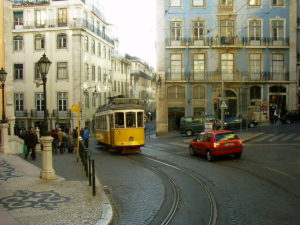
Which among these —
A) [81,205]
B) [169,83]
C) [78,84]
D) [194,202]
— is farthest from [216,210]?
[78,84]

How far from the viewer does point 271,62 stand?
42438mm

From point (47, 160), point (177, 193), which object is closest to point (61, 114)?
point (47, 160)

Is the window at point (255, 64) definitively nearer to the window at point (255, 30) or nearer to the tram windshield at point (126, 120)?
the window at point (255, 30)

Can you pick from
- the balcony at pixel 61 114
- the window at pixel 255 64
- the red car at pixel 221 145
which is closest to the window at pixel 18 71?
the balcony at pixel 61 114

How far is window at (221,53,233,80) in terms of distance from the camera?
138ft

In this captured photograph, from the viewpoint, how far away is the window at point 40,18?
44844 mm

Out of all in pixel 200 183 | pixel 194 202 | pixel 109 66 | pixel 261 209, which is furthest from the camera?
pixel 109 66

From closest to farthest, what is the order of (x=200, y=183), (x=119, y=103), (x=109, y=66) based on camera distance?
(x=200, y=183), (x=119, y=103), (x=109, y=66)

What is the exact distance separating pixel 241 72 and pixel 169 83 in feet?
26.9

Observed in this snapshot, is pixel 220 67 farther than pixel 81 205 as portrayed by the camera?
Yes

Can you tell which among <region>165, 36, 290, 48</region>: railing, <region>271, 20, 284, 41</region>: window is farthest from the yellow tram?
<region>271, 20, 284, 41</region>: window

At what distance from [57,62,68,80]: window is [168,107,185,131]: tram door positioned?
13.1 meters

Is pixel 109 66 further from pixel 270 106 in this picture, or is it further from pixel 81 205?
pixel 81 205

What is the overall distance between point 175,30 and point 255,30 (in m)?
9.04
